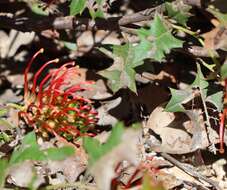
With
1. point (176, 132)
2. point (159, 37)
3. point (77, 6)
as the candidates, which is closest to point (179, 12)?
point (159, 37)

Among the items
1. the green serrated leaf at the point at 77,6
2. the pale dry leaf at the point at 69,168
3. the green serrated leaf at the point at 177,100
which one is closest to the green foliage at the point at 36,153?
the pale dry leaf at the point at 69,168

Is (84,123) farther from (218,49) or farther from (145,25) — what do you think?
(218,49)

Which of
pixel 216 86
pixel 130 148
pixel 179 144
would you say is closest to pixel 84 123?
pixel 179 144

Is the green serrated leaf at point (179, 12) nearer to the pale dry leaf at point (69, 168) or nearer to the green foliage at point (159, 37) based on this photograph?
the green foliage at point (159, 37)

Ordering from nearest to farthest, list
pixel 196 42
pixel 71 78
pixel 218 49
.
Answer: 1. pixel 218 49
2. pixel 196 42
3. pixel 71 78

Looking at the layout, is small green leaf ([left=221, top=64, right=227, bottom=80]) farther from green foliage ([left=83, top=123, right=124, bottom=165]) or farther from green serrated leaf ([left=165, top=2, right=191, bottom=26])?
green foliage ([left=83, top=123, right=124, bottom=165])

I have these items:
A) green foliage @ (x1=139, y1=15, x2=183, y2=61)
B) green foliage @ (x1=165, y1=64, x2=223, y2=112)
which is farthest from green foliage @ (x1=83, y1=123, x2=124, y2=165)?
green foliage @ (x1=165, y1=64, x2=223, y2=112)

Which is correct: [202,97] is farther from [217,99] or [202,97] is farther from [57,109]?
[57,109]
